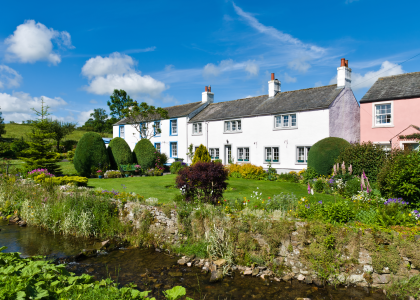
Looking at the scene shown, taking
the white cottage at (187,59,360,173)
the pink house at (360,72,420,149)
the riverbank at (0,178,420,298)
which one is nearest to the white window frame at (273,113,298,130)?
the white cottage at (187,59,360,173)

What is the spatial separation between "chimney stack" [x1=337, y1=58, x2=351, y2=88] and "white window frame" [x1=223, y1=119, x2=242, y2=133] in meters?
8.83

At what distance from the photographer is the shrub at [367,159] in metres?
14.0

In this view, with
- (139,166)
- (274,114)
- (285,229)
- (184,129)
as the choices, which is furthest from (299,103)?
(285,229)

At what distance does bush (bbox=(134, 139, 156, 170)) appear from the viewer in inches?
979

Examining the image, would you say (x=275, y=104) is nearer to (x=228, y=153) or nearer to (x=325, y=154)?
(x=228, y=153)

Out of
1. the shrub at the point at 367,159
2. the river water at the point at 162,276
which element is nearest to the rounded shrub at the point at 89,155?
the river water at the point at 162,276

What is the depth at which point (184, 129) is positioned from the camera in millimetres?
29953

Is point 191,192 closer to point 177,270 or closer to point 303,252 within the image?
point 177,270

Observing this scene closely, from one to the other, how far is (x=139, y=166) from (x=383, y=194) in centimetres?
1898

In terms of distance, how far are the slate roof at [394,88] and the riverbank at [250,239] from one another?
1588cm

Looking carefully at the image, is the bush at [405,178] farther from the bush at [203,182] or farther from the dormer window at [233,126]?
the dormer window at [233,126]

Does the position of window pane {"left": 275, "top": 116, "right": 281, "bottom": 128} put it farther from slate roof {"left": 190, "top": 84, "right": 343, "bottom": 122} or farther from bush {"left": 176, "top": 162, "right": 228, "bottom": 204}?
bush {"left": 176, "top": 162, "right": 228, "bottom": 204}

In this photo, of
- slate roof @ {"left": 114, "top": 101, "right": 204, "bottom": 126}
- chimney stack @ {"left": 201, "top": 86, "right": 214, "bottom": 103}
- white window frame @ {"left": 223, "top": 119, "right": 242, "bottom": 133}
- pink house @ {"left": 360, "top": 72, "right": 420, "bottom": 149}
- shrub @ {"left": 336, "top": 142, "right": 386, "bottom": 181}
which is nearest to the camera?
shrub @ {"left": 336, "top": 142, "right": 386, "bottom": 181}

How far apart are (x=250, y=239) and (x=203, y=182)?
9.81 feet
